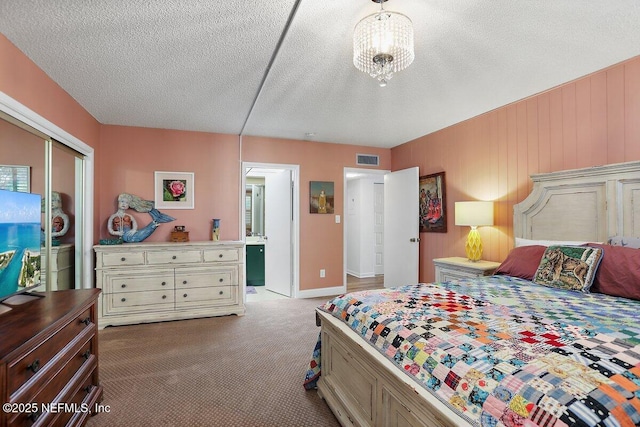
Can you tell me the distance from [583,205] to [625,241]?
0.51 metres

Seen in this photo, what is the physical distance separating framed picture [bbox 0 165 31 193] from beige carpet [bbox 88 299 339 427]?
1.54 m

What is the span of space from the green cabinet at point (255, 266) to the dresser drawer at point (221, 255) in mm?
1738

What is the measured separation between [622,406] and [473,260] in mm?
2782

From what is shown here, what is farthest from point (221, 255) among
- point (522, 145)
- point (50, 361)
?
point (522, 145)

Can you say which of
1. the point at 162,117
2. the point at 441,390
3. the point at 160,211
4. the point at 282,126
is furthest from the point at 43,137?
the point at 441,390

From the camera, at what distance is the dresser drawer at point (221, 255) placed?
3873mm

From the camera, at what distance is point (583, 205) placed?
2.64 metres

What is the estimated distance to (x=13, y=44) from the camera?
6.99 feet

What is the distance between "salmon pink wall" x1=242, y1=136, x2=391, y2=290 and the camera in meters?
4.75

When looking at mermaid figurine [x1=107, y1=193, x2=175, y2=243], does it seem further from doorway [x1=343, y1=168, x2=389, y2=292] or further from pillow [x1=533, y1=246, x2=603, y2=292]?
pillow [x1=533, y1=246, x2=603, y2=292]

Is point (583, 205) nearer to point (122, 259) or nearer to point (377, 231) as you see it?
point (377, 231)

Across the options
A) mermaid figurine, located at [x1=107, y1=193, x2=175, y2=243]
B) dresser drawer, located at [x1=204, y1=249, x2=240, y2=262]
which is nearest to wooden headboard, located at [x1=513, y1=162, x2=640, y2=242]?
dresser drawer, located at [x1=204, y1=249, x2=240, y2=262]

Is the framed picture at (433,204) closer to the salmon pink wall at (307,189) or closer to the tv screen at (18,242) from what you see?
the salmon pink wall at (307,189)

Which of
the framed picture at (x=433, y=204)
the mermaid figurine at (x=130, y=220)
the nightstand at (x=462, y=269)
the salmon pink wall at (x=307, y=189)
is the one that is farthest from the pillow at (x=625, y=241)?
the mermaid figurine at (x=130, y=220)
